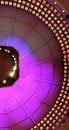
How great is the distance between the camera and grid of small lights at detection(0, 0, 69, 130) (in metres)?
2.05

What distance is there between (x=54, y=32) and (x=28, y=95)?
1.99 feet

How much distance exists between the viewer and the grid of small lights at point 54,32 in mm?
2055

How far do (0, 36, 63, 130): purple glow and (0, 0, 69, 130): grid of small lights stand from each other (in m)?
0.08

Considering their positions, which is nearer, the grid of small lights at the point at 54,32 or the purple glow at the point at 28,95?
the grid of small lights at the point at 54,32

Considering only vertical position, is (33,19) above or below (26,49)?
above

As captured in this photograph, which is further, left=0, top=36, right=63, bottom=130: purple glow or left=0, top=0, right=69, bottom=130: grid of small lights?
left=0, top=36, right=63, bottom=130: purple glow

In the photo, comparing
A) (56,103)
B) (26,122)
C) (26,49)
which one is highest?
(26,49)

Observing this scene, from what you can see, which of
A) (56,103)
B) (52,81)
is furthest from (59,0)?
(56,103)

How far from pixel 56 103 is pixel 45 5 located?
0.85 meters

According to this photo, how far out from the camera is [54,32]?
2178 millimetres

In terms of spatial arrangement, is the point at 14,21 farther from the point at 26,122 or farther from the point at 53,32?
the point at 26,122

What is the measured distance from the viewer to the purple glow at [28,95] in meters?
2.26

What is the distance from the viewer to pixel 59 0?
2.15 m

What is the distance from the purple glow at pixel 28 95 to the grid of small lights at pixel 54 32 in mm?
77
